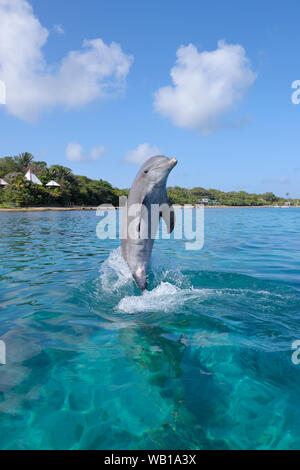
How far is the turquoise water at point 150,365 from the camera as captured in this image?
261cm

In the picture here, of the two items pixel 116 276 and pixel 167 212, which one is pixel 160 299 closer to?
pixel 116 276

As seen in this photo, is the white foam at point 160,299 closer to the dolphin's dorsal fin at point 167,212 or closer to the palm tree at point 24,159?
the dolphin's dorsal fin at point 167,212

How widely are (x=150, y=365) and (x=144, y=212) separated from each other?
109 inches

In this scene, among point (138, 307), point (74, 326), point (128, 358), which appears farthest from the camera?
point (138, 307)

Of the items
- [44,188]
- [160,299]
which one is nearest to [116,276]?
[160,299]

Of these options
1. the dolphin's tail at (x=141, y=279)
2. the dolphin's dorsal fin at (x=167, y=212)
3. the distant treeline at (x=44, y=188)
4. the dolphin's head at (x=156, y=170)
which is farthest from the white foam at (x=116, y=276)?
the distant treeline at (x=44, y=188)

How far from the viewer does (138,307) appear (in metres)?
5.32

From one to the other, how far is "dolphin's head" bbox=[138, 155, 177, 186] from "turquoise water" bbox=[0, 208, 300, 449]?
2.11 metres

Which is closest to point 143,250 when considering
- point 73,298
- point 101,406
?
point 73,298

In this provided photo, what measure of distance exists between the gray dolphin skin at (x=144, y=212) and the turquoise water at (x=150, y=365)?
52 centimetres

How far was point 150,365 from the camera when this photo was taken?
3545mm
